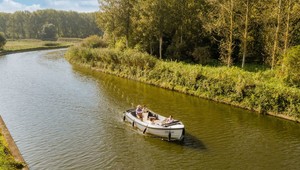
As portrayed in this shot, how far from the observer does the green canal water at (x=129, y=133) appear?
22.2 meters

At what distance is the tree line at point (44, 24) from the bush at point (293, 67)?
5134 inches

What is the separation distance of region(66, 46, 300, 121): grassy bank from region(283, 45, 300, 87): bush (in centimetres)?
109

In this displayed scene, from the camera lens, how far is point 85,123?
29.8 m

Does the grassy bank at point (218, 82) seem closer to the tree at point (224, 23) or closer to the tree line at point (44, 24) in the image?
the tree at point (224, 23)

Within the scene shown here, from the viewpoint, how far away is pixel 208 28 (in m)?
48.5

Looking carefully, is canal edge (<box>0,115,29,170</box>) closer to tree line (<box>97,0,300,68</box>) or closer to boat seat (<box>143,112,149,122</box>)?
boat seat (<box>143,112,149,122</box>)

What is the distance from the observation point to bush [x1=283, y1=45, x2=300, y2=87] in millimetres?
34531

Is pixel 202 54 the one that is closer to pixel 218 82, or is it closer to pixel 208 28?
pixel 208 28

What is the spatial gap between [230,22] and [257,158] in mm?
27580

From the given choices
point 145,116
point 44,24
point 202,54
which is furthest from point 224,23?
point 44,24

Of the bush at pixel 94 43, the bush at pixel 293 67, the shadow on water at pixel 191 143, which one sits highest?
the bush at pixel 94 43

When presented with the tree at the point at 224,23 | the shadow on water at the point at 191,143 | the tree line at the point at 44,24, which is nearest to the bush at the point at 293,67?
the tree at the point at 224,23

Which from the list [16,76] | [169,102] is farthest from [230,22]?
[16,76]

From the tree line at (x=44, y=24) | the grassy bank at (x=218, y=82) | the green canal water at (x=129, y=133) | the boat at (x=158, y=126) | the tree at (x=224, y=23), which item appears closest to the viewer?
the green canal water at (x=129, y=133)
